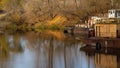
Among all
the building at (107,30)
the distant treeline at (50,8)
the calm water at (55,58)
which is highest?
the distant treeline at (50,8)

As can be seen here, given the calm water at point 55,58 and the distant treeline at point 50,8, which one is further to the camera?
the distant treeline at point 50,8

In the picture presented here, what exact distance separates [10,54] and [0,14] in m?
47.9

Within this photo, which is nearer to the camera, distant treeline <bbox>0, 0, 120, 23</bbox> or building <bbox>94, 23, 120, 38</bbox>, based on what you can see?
building <bbox>94, 23, 120, 38</bbox>

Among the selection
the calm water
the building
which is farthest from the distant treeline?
the calm water

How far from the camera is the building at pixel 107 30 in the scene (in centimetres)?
3878

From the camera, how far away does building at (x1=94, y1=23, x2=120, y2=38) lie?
38.8 m

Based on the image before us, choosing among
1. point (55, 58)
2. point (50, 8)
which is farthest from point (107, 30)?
point (50, 8)

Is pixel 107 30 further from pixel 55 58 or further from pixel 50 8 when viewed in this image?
pixel 50 8

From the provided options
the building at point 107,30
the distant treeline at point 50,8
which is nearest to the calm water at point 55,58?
the building at point 107,30

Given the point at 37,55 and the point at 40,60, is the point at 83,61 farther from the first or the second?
the point at 37,55

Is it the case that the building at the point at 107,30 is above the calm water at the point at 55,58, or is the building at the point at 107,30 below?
above

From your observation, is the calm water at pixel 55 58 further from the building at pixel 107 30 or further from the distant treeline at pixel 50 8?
the distant treeline at pixel 50 8

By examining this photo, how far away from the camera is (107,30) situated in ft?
129

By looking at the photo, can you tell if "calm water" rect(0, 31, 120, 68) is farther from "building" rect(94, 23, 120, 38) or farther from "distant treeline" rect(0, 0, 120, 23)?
"distant treeline" rect(0, 0, 120, 23)
